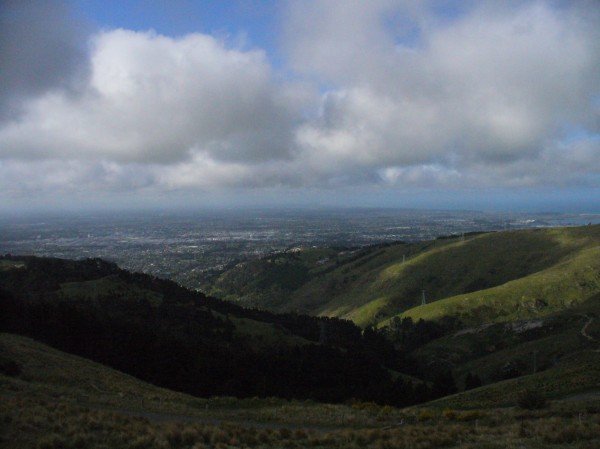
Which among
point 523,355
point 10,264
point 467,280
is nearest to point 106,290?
point 10,264

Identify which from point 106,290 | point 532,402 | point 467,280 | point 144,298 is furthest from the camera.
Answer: point 467,280

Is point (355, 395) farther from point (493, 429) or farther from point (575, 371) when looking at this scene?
point (493, 429)

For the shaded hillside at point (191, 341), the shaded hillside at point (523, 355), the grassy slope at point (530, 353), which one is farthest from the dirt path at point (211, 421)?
the shaded hillside at point (191, 341)

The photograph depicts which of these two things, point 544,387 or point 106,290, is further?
point 106,290

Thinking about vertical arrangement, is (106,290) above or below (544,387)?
below

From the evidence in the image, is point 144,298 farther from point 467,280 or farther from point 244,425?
point 467,280

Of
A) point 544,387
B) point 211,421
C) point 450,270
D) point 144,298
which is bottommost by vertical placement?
point 450,270

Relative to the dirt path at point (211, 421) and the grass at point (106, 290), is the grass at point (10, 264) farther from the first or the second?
the dirt path at point (211, 421)
